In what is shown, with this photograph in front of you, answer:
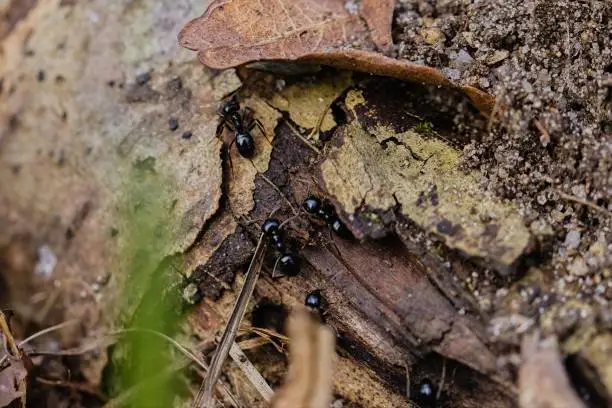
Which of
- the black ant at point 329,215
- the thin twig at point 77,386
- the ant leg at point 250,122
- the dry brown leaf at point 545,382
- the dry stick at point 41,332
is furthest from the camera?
the thin twig at point 77,386

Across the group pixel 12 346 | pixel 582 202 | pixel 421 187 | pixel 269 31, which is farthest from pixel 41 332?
pixel 582 202

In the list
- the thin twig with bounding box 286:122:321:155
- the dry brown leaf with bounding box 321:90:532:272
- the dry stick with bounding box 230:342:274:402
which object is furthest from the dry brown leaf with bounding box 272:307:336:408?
the thin twig with bounding box 286:122:321:155

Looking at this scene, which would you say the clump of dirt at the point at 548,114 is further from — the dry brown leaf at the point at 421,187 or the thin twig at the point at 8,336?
the thin twig at the point at 8,336

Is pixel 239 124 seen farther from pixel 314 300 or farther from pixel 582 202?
pixel 582 202

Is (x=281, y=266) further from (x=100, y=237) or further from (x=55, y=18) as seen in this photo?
(x=55, y=18)

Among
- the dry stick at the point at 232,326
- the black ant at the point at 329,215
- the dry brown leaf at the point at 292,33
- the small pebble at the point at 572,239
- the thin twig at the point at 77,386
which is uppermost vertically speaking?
the dry brown leaf at the point at 292,33

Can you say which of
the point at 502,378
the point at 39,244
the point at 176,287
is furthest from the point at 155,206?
the point at 502,378

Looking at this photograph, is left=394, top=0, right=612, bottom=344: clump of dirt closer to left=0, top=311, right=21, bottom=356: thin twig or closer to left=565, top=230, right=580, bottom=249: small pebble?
left=565, top=230, right=580, bottom=249: small pebble

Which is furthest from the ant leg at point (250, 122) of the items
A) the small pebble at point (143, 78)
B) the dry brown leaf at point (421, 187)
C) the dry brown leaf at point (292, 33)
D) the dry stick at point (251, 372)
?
the dry stick at point (251, 372)
